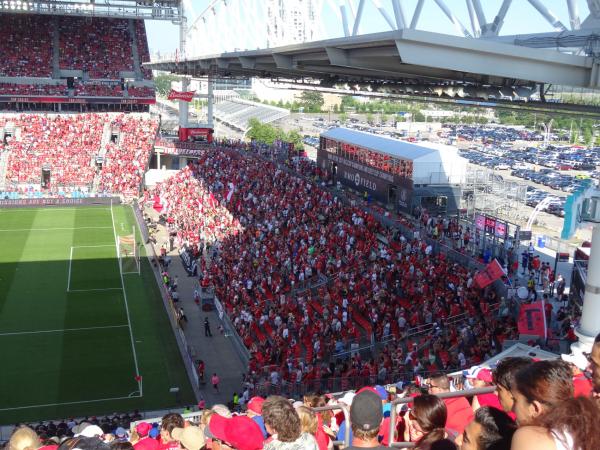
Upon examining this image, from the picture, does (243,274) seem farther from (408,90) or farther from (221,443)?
(221,443)

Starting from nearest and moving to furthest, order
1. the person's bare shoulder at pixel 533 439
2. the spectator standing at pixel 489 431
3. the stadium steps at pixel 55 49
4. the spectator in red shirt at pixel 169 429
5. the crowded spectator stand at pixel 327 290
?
the person's bare shoulder at pixel 533 439, the spectator standing at pixel 489 431, the spectator in red shirt at pixel 169 429, the crowded spectator stand at pixel 327 290, the stadium steps at pixel 55 49

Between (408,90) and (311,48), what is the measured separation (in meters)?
5.70

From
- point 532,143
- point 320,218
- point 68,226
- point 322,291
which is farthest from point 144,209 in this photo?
point 532,143

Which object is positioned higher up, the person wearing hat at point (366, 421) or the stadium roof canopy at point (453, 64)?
the stadium roof canopy at point (453, 64)

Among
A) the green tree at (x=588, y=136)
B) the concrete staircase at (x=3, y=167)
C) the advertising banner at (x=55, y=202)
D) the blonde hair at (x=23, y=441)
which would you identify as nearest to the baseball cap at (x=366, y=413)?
the blonde hair at (x=23, y=441)

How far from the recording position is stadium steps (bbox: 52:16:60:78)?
5750 centimetres

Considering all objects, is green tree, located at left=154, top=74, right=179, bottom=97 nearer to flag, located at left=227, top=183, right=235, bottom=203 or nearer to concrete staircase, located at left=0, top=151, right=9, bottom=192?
concrete staircase, located at left=0, top=151, right=9, bottom=192

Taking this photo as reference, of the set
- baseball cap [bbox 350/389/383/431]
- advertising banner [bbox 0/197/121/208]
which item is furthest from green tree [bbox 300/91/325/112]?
baseball cap [bbox 350/389/383/431]

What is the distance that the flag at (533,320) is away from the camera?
13.6 m

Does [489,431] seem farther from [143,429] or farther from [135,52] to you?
[135,52]

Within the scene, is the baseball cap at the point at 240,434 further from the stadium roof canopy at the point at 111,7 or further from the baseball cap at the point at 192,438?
the stadium roof canopy at the point at 111,7

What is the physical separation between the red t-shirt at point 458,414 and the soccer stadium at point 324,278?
11mm

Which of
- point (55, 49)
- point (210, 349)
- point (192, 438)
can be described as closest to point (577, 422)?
point (192, 438)

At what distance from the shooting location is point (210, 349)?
2131 cm
